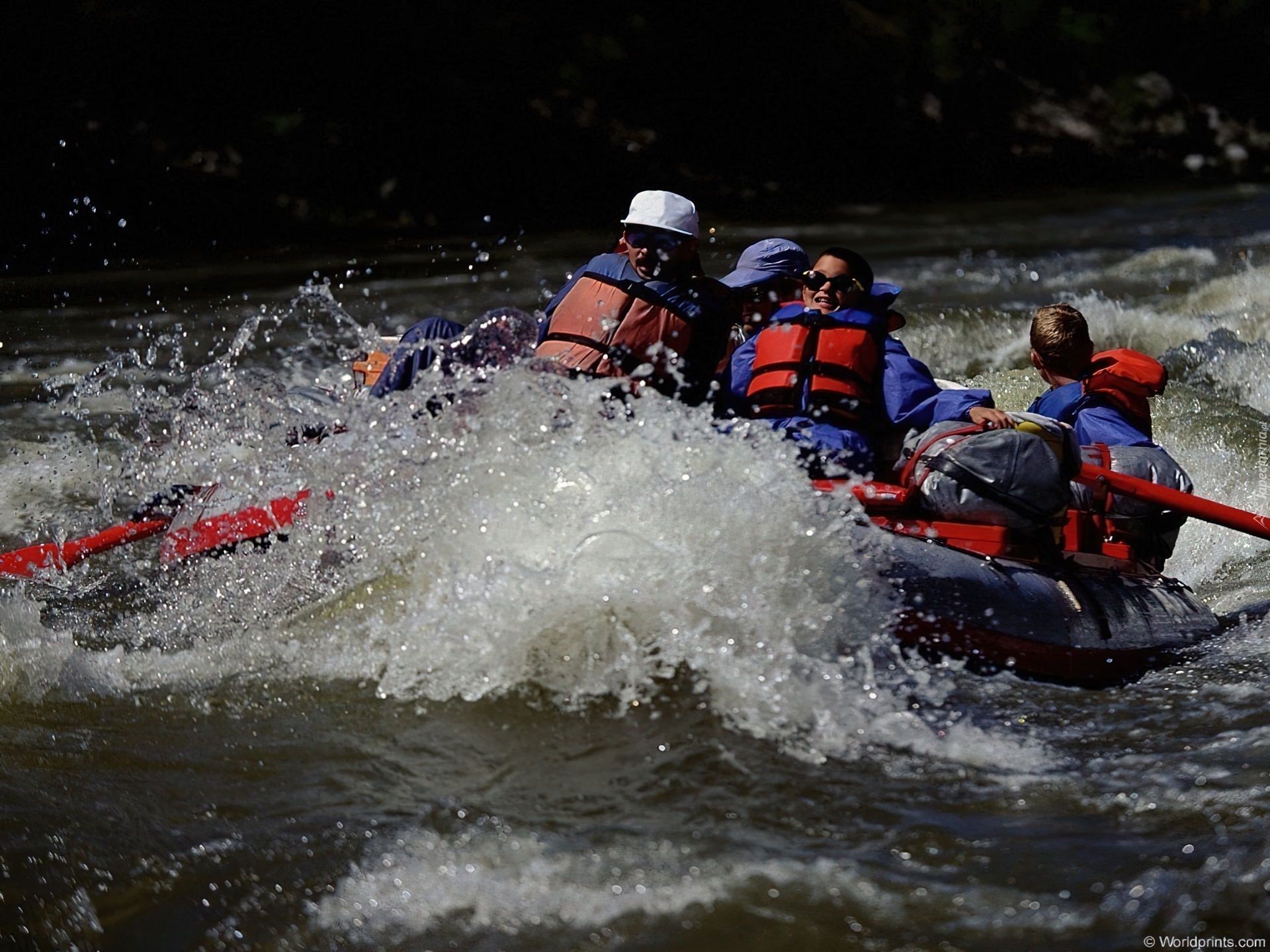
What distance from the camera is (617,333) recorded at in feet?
12.1

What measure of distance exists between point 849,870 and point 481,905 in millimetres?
680

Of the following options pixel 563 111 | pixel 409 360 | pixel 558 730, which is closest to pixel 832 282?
pixel 409 360

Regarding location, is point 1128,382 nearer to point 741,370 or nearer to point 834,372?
point 834,372

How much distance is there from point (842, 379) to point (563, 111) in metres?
10.1

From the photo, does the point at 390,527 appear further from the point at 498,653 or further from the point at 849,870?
the point at 849,870

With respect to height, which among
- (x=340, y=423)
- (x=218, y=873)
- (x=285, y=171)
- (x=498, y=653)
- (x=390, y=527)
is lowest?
(x=218, y=873)

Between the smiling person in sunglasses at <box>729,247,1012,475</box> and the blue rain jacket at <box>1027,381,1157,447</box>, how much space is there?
601 mm

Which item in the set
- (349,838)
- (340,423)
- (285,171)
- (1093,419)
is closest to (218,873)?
(349,838)

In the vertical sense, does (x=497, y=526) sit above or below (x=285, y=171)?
below

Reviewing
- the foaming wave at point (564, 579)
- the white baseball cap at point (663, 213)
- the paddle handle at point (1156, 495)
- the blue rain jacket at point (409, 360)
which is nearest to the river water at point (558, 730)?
the foaming wave at point (564, 579)

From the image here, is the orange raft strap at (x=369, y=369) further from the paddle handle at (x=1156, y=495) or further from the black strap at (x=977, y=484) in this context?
the paddle handle at (x=1156, y=495)

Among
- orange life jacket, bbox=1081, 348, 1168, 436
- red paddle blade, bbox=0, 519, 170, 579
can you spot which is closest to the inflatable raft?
orange life jacket, bbox=1081, 348, 1168, 436

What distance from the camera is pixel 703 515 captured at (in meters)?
3.10

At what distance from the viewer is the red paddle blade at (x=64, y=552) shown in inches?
156
